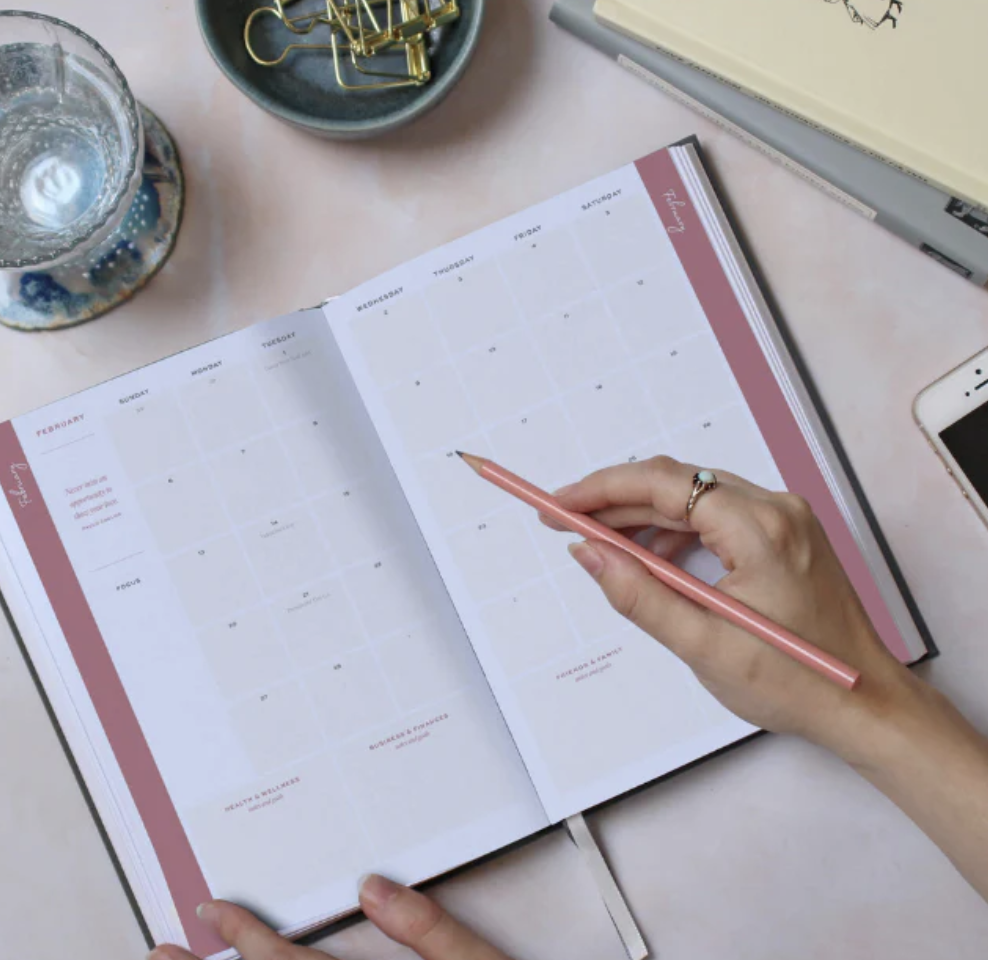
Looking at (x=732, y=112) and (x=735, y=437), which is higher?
(x=732, y=112)

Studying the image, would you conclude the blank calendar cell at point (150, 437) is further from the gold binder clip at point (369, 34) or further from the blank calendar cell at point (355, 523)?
the gold binder clip at point (369, 34)

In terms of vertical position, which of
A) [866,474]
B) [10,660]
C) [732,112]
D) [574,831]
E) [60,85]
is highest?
[60,85]

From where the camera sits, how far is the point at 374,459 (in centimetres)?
58

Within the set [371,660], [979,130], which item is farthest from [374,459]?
[979,130]

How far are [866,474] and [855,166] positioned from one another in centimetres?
17

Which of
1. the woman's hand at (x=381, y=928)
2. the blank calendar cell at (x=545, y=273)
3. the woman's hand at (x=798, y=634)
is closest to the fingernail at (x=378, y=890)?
the woman's hand at (x=381, y=928)

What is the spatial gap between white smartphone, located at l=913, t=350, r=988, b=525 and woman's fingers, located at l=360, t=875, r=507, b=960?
1.23ft

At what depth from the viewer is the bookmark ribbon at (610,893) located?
1.90ft

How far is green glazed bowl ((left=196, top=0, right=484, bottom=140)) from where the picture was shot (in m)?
0.57

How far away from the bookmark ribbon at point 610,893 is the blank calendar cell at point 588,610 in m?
0.10

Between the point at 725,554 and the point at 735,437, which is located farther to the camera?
the point at 735,437

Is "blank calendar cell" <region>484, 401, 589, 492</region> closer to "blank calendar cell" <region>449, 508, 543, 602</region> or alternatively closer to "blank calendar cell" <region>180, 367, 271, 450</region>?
"blank calendar cell" <region>449, 508, 543, 602</region>

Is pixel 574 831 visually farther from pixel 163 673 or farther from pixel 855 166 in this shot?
pixel 855 166

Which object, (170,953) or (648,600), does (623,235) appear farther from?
(170,953)
